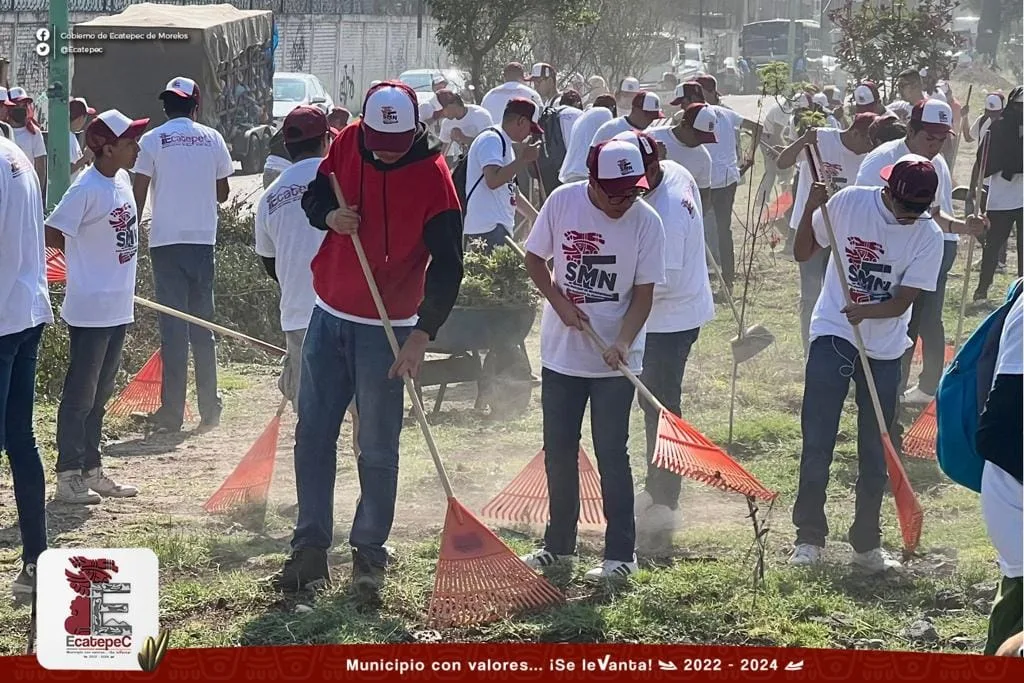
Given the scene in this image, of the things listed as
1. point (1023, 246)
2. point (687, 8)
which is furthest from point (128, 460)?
point (687, 8)

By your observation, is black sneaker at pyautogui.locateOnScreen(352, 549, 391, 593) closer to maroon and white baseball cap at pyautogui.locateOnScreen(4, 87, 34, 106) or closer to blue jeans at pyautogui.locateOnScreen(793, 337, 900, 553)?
blue jeans at pyautogui.locateOnScreen(793, 337, 900, 553)

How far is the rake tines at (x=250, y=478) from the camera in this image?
7.11 metres

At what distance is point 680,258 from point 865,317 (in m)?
0.93

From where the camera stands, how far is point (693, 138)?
1043 cm

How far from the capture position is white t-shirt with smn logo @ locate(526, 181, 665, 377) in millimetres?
6055

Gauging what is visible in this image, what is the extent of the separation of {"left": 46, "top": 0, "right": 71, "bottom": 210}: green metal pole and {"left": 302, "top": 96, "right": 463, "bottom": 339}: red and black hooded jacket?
16.3 feet

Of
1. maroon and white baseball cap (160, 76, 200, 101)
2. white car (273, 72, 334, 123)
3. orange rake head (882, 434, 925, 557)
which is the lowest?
orange rake head (882, 434, 925, 557)

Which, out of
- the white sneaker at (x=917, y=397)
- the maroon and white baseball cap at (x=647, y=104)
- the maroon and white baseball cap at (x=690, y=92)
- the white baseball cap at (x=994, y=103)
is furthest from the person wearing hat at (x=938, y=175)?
the white baseball cap at (x=994, y=103)

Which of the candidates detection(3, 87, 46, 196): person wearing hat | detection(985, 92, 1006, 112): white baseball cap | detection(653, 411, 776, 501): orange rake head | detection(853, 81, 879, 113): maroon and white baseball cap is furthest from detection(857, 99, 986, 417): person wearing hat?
detection(3, 87, 46, 196): person wearing hat

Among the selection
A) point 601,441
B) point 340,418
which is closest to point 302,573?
point 340,418

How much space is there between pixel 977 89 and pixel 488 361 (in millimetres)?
29943

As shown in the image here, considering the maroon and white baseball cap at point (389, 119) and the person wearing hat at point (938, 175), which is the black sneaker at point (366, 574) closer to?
the maroon and white baseball cap at point (389, 119)

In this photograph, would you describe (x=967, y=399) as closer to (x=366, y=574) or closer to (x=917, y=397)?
(x=366, y=574)

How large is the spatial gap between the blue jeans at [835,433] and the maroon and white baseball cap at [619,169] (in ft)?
4.20
